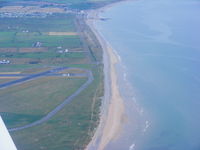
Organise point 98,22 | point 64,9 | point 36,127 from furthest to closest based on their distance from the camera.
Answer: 1. point 64,9
2. point 98,22
3. point 36,127

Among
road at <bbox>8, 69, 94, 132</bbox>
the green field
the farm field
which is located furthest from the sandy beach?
the green field

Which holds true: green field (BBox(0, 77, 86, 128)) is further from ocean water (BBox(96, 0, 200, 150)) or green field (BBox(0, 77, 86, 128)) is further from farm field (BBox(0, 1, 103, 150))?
ocean water (BBox(96, 0, 200, 150))

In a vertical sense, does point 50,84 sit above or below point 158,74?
below

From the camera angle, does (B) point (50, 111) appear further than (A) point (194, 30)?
No

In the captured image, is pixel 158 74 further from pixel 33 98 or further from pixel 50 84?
pixel 33 98

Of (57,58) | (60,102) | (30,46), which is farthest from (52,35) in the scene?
(60,102)

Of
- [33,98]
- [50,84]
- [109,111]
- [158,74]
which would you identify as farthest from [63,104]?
[158,74]

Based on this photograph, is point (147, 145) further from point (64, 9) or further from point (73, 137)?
point (64, 9)
